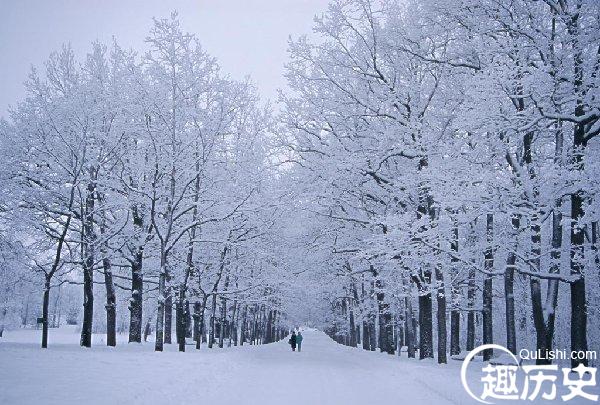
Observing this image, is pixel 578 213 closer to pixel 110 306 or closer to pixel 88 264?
pixel 88 264

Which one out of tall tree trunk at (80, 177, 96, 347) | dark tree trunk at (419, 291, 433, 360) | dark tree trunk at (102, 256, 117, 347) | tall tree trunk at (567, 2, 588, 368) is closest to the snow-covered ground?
tall tree trunk at (567, 2, 588, 368)

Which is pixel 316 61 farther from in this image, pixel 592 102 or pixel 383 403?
pixel 383 403

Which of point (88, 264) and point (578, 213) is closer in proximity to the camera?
point (578, 213)

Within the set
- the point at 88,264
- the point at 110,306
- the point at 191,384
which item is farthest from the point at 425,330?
the point at 88,264

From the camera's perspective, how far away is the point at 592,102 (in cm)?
1047

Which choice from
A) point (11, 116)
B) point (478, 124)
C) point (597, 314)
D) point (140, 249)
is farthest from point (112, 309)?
point (597, 314)

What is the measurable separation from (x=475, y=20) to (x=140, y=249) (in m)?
17.2

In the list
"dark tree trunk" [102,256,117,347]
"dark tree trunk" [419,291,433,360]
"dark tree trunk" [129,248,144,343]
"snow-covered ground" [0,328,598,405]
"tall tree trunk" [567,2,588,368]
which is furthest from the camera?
"dark tree trunk" [129,248,144,343]

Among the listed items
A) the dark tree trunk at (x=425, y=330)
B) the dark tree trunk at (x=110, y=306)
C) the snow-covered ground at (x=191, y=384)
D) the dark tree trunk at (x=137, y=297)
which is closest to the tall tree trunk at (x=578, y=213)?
the snow-covered ground at (x=191, y=384)

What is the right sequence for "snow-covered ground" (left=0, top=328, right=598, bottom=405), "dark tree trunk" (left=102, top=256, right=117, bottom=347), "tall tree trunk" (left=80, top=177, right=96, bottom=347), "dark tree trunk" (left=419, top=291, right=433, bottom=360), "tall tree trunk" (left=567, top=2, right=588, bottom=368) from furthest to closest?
"dark tree trunk" (left=102, top=256, right=117, bottom=347) < "dark tree trunk" (left=419, top=291, right=433, bottom=360) < "tall tree trunk" (left=80, top=177, right=96, bottom=347) < "tall tree trunk" (left=567, top=2, right=588, bottom=368) < "snow-covered ground" (left=0, top=328, right=598, bottom=405)

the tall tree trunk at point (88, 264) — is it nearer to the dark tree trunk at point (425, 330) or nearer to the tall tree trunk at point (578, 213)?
the dark tree trunk at point (425, 330)

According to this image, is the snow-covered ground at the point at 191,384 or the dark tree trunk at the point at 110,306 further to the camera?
the dark tree trunk at the point at 110,306

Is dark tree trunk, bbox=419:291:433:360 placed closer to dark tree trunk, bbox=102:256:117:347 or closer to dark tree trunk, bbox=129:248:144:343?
dark tree trunk, bbox=129:248:144:343

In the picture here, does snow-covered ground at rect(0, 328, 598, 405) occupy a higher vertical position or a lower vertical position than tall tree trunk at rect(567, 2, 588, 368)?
lower
